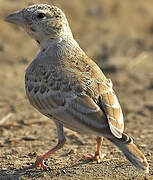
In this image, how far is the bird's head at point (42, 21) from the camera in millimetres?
6863

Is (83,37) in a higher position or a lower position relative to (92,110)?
lower

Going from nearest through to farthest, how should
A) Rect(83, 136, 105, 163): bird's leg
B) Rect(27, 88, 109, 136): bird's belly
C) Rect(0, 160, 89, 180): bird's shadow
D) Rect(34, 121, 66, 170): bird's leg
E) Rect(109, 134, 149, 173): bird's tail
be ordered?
1. Rect(109, 134, 149, 173): bird's tail
2. Rect(27, 88, 109, 136): bird's belly
3. Rect(0, 160, 89, 180): bird's shadow
4. Rect(34, 121, 66, 170): bird's leg
5. Rect(83, 136, 105, 163): bird's leg

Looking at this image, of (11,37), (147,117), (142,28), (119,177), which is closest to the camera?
(119,177)

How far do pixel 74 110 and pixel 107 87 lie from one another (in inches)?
28.1

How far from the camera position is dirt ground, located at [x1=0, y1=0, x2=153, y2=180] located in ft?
21.3

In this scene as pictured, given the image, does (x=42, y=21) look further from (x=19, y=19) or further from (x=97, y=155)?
(x=97, y=155)

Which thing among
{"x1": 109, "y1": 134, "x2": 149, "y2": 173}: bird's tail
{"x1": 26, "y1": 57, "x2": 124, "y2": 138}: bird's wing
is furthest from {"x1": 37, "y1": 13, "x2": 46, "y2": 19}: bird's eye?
{"x1": 109, "y1": 134, "x2": 149, "y2": 173}: bird's tail

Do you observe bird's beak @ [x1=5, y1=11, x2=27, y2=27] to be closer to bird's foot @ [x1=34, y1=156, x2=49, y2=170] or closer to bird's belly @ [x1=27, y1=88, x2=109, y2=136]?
bird's belly @ [x1=27, y1=88, x2=109, y2=136]

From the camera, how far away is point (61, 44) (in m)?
6.88

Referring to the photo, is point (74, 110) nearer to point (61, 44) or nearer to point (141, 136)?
point (61, 44)

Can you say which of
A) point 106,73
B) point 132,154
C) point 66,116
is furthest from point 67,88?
point 106,73

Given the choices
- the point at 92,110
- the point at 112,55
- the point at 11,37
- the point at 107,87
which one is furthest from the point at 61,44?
the point at 11,37

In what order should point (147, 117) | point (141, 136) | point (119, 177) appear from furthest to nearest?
point (147, 117) → point (141, 136) → point (119, 177)

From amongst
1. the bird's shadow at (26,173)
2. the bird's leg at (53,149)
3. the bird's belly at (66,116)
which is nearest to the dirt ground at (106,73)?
the bird's shadow at (26,173)
